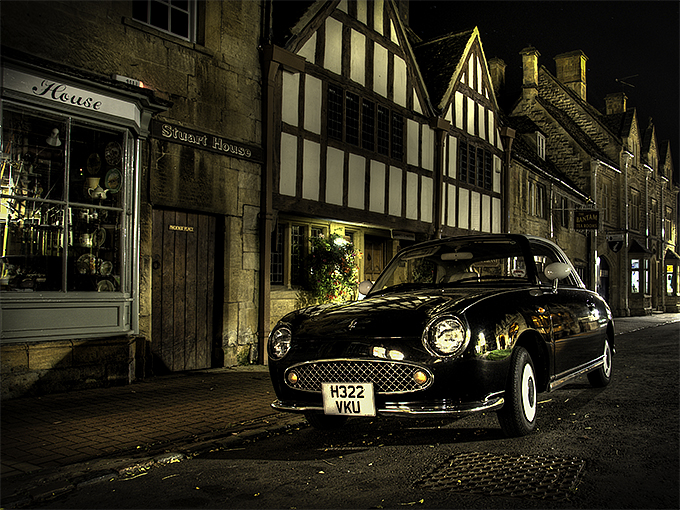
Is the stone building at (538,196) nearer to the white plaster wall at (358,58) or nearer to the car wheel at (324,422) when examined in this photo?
the white plaster wall at (358,58)

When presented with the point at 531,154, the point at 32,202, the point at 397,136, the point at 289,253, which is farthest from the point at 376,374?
the point at 531,154

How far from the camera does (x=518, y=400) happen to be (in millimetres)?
4750

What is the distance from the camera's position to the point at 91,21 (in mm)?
8070

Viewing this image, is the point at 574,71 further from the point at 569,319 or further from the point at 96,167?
the point at 569,319

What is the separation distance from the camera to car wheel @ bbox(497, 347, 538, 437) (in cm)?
471

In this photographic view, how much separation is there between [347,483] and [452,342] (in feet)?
3.96

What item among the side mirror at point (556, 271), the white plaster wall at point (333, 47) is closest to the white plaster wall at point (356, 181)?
the white plaster wall at point (333, 47)

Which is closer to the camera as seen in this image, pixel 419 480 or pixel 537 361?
pixel 419 480

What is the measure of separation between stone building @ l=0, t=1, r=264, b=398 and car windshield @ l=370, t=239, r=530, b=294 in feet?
12.9

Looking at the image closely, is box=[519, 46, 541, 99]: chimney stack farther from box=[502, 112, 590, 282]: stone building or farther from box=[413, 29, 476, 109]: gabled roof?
box=[413, 29, 476, 109]: gabled roof

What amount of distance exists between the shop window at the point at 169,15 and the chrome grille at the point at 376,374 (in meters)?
6.53

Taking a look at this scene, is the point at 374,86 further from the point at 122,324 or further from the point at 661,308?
the point at 661,308

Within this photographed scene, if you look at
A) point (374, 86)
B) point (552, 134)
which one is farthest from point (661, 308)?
point (374, 86)

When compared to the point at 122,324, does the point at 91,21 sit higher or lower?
higher
